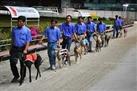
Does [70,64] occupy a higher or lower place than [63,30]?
lower

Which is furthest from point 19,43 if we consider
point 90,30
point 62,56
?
point 90,30

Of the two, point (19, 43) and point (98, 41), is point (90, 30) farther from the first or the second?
point (19, 43)

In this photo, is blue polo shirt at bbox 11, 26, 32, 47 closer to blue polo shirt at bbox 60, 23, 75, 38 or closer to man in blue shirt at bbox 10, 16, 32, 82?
man in blue shirt at bbox 10, 16, 32, 82

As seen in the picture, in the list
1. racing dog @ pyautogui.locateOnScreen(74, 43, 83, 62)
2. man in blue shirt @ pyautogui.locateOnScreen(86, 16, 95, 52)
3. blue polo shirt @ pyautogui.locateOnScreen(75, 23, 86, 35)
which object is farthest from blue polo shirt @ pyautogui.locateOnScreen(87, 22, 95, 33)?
racing dog @ pyautogui.locateOnScreen(74, 43, 83, 62)

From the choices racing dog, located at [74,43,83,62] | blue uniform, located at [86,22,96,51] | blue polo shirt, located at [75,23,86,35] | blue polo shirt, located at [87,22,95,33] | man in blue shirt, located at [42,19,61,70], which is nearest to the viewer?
man in blue shirt, located at [42,19,61,70]

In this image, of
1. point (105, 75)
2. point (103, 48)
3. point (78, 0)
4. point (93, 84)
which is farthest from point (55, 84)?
point (78, 0)

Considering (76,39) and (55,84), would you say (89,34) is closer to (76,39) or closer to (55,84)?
(76,39)

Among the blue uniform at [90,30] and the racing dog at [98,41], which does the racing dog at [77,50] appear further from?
the racing dog at [98,41]

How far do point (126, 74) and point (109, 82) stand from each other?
205 cm

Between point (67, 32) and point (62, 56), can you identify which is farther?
point (67, 32)

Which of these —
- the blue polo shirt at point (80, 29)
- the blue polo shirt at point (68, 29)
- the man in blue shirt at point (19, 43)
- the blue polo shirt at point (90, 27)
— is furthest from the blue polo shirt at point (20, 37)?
the blue polo shirt at point (90, 27)

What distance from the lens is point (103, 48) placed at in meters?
27.3

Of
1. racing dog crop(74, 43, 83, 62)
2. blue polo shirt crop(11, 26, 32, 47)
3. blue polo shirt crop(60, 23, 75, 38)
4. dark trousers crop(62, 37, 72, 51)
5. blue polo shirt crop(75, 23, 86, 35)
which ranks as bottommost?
racing dog crop(74, 43, 83, 62)

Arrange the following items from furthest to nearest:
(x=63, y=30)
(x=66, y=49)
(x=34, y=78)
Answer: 1. (x=63, y=30)
2. (x=66, y=49)
3. (x=34, y=78)
